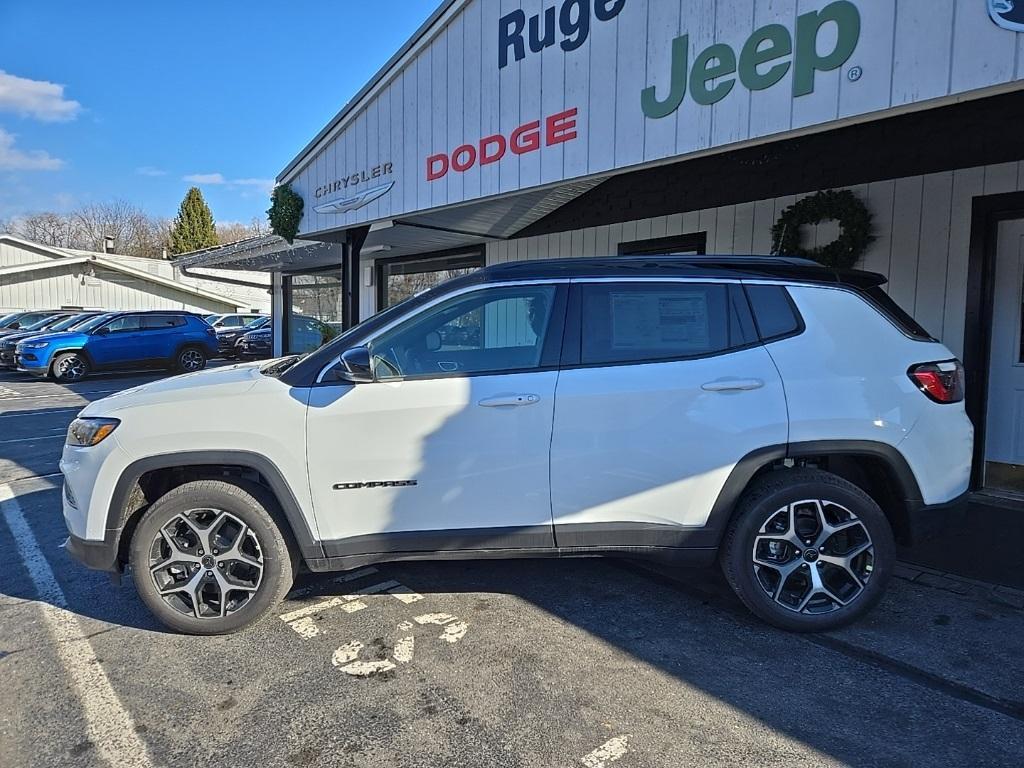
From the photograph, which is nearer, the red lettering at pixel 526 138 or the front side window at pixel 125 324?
the red lettering at pixel 526 138

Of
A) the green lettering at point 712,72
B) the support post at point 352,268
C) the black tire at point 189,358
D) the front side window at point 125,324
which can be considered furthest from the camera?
the black tire at point 189,358

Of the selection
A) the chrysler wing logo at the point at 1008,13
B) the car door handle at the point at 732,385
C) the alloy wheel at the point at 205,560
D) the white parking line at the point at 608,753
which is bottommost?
the white parking line at the point at 608,753

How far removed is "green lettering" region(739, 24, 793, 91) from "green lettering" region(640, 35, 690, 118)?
1.45ft

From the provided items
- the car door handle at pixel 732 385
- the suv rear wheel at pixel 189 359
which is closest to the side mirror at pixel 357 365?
the car door handle at pixel 732 385

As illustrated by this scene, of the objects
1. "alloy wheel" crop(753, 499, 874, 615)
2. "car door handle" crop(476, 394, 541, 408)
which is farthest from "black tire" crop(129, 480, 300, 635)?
"alloy wheel" crop(753, 499, 874, 615)

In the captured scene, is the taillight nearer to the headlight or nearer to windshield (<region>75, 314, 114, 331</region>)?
the headlight

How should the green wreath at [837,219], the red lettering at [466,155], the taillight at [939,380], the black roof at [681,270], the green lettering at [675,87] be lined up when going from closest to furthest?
the taillight at [939,380] < the black roof at [681,270] < the green lettering at [675,87] < the green wreath at [837,219] < the red lettering at [466,155]

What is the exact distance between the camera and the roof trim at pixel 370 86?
671cm

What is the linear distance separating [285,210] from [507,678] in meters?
8.22

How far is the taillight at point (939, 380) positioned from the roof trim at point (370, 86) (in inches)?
212

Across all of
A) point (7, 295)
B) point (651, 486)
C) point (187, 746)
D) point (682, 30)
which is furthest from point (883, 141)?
point (7, 295)

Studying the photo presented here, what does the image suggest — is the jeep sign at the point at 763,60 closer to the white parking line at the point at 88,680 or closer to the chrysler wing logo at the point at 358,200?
the chrysler wing logo at the point at 358,200

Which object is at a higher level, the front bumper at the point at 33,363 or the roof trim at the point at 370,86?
the roof trim at the point at 370,86

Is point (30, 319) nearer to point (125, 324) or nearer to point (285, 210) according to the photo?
point (125, 324)
